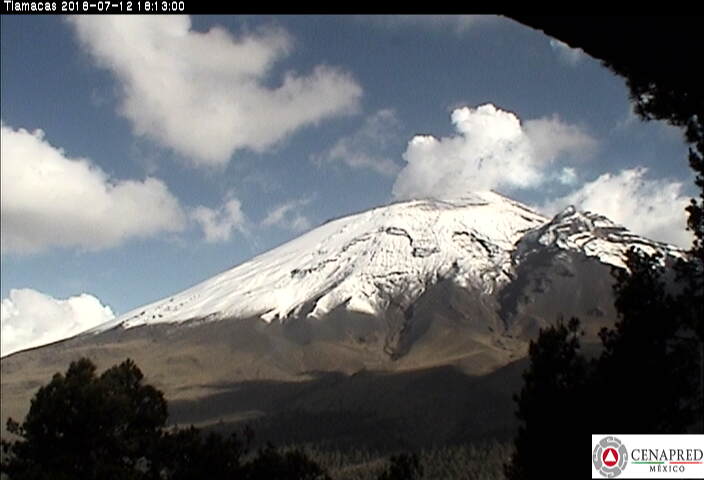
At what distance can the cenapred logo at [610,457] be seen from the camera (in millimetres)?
11664

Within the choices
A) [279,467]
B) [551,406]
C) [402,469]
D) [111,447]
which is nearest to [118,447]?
[111,447]

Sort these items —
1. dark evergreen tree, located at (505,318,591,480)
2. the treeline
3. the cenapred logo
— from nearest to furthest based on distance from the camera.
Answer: the cenapred logo
dark evergreen tree, located at (505,318,591,480)
the treeline

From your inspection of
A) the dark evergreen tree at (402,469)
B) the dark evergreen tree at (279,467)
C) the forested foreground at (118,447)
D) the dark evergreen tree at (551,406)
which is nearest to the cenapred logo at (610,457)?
the dark evergreen tree at (551,406)

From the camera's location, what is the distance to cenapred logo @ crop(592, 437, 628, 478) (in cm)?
1166

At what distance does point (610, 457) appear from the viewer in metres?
12.1

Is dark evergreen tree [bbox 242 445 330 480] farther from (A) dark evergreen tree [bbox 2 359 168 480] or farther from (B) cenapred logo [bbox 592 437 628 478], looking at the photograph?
(B) cenapred logo [bbox 592 437 628 478]

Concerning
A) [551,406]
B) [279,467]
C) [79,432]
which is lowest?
[279,467]

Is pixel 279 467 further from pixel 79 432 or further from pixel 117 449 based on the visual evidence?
pixel 79 432

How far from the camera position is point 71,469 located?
16328 mm

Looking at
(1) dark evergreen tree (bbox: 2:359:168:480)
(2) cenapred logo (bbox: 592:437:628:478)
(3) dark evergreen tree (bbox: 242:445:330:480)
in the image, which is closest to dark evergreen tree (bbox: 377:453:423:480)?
(3) dark evergreen tree (bbox: 242:445:330:480)

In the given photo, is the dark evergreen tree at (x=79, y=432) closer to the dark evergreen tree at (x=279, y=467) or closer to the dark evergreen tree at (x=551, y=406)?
the dark evergreen tree at (x=279, y=467)

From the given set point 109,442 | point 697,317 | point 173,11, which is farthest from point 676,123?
point 109,442

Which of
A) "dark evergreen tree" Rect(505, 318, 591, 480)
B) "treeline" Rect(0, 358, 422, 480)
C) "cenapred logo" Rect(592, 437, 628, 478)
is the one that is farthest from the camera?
"treeline" Rect(0, 358, 422, 480)

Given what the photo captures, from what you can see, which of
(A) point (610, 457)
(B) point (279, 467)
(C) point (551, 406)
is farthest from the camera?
(B) point (279, 467)
